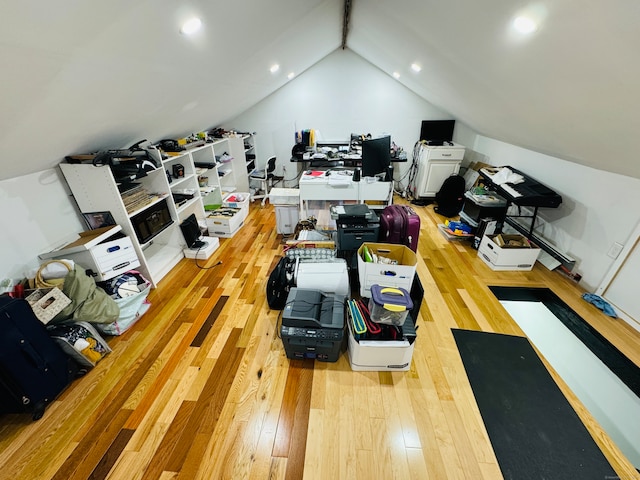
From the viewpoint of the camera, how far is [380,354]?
172cm

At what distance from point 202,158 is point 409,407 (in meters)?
4.00

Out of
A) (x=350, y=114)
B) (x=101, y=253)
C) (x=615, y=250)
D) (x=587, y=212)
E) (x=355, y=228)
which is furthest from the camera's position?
(x=350, y=114)

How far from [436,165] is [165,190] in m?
4.01

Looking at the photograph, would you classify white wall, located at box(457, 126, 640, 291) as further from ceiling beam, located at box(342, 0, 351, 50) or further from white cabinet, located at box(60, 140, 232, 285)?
white cabinet, located at box(60, 140, 232, 285)

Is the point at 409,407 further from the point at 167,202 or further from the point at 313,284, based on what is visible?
the point at 167,202

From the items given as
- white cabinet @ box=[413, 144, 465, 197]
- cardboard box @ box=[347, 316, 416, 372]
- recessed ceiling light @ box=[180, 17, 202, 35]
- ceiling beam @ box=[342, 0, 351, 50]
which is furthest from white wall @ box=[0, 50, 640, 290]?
cardboard box @ box=[347, 316, 416, 372]

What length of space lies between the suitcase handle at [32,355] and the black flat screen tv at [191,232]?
171 centimetres

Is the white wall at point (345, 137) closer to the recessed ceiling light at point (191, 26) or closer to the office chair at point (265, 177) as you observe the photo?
the office chair at point (265, 177)

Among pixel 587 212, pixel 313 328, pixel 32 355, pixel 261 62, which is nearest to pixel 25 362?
pixel 32 355

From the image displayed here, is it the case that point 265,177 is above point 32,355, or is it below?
above

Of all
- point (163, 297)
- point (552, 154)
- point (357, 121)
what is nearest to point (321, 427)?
point (163, 297)

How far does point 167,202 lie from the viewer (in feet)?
9.14

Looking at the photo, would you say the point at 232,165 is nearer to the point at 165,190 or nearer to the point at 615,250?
the point at 165,190

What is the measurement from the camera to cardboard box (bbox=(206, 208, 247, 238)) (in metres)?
3.53
